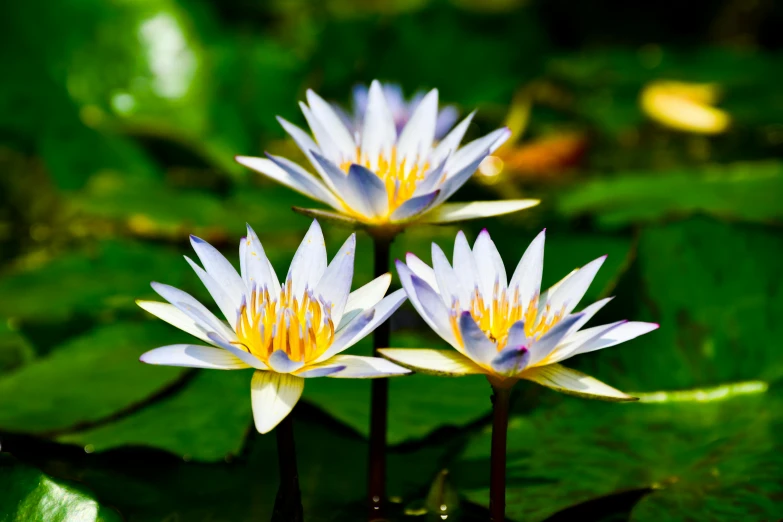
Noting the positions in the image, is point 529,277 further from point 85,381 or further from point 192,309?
point 85,381

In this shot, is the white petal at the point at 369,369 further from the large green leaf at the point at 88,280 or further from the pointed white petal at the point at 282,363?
the large green leaf at the point at 88,280

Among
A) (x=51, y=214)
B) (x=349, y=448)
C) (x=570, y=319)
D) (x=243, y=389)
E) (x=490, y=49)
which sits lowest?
(x=349, y=448)

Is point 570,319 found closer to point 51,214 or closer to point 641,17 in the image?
point 51,214

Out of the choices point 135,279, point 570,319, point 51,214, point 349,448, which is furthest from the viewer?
point 51,214

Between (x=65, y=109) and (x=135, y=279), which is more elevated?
(x=65, y=109)

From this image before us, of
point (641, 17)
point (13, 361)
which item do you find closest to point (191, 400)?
point (13, 361)

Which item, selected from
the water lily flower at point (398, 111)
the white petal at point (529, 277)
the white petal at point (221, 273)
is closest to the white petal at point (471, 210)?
the white petal at point (529, 277)

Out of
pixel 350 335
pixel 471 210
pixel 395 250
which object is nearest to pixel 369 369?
pixel 350 335

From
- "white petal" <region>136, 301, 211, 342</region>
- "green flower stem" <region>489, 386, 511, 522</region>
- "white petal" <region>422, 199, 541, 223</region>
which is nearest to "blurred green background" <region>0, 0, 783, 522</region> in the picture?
"green flower stem" <region>489, 386, 511, 522</region>
